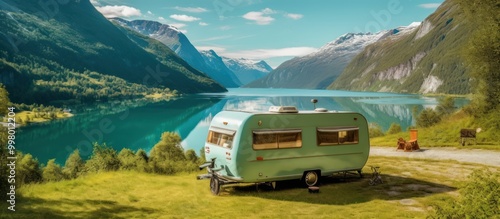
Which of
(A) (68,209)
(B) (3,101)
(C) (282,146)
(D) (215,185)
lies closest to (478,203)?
(C) (282,146)

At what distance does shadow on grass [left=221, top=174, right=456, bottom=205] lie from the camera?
13945mm

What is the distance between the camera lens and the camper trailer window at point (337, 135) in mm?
16031

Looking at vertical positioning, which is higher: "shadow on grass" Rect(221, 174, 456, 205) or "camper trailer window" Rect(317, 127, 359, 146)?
"camper trailer window" Rect(317, 127, 359, 146)

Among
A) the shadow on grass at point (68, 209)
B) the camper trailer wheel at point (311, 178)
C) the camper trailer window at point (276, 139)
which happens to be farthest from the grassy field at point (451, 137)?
the shadow on grass at point (68, 209)

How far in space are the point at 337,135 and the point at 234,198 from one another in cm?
521

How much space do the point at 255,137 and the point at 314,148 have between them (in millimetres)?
2714

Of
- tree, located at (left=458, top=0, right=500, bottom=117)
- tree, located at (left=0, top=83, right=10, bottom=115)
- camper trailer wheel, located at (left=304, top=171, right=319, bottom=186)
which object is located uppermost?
tree, located at (left=458, top=0, right=500, bottom=117)

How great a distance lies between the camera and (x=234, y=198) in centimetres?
1418

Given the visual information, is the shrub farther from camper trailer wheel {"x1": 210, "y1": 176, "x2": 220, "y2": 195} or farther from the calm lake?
the calm lake

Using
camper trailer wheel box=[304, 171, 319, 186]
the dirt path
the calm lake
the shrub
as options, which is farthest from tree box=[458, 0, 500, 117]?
the calm lake

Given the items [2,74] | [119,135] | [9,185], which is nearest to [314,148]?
[9,185]

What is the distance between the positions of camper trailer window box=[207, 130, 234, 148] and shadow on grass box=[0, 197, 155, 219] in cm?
394

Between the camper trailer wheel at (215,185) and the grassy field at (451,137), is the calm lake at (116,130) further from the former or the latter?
the camper trailer wheel at (215,185)

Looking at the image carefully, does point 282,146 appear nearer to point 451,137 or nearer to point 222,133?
point 222,133
